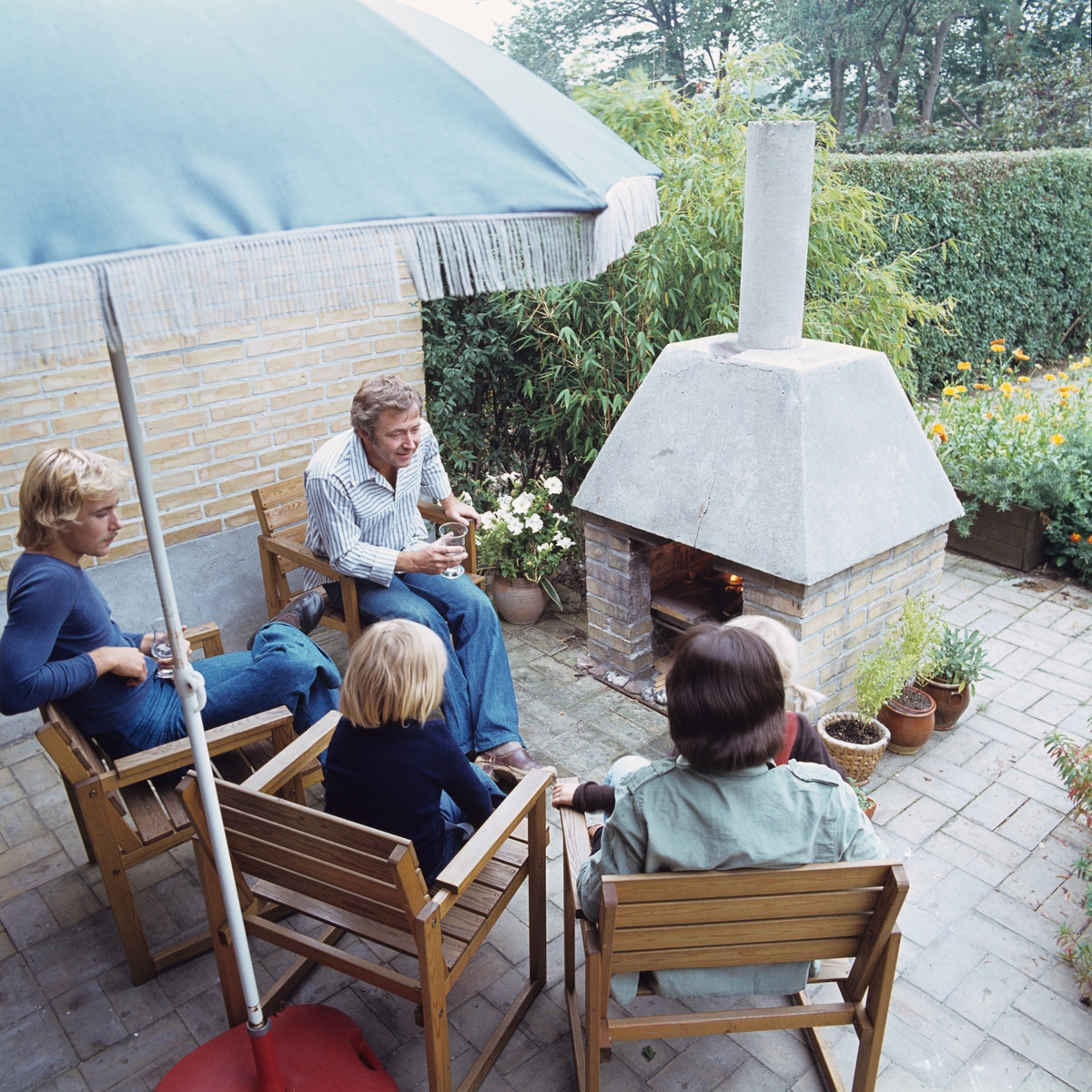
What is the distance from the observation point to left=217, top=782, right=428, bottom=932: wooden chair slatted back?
6.68ft

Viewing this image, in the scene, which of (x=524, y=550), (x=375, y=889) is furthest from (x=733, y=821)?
(x=524, y=550)

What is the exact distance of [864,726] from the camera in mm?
3883

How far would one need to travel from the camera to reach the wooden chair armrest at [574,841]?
244 centimetres

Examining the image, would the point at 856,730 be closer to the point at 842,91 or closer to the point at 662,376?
the point at 662,376

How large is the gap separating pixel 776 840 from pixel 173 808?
192 cm

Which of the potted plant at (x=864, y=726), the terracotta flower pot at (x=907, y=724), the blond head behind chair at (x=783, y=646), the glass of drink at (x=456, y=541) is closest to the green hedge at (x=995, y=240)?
the terracotta flower pot at (x=907, y=724)

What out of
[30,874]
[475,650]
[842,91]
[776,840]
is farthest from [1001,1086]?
[842,91]

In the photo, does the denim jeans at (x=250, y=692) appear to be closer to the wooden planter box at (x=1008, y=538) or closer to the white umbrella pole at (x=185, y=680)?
the white umbrella pole at (x=185, y=680)

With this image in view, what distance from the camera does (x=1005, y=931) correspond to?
3.08 meters

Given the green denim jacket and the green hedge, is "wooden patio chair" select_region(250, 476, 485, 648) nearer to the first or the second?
the green denim jacket

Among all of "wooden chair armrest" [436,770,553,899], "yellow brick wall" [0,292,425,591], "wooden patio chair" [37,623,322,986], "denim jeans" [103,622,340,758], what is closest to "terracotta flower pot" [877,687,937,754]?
"wooden chair armrest" [436,770,553,899]

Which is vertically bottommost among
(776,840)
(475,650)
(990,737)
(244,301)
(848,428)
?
(990,737)

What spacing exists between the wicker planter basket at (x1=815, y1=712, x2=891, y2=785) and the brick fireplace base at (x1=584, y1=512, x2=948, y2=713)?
0.28 meters

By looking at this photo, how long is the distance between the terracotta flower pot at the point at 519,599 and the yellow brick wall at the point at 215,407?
1247 millimetres
